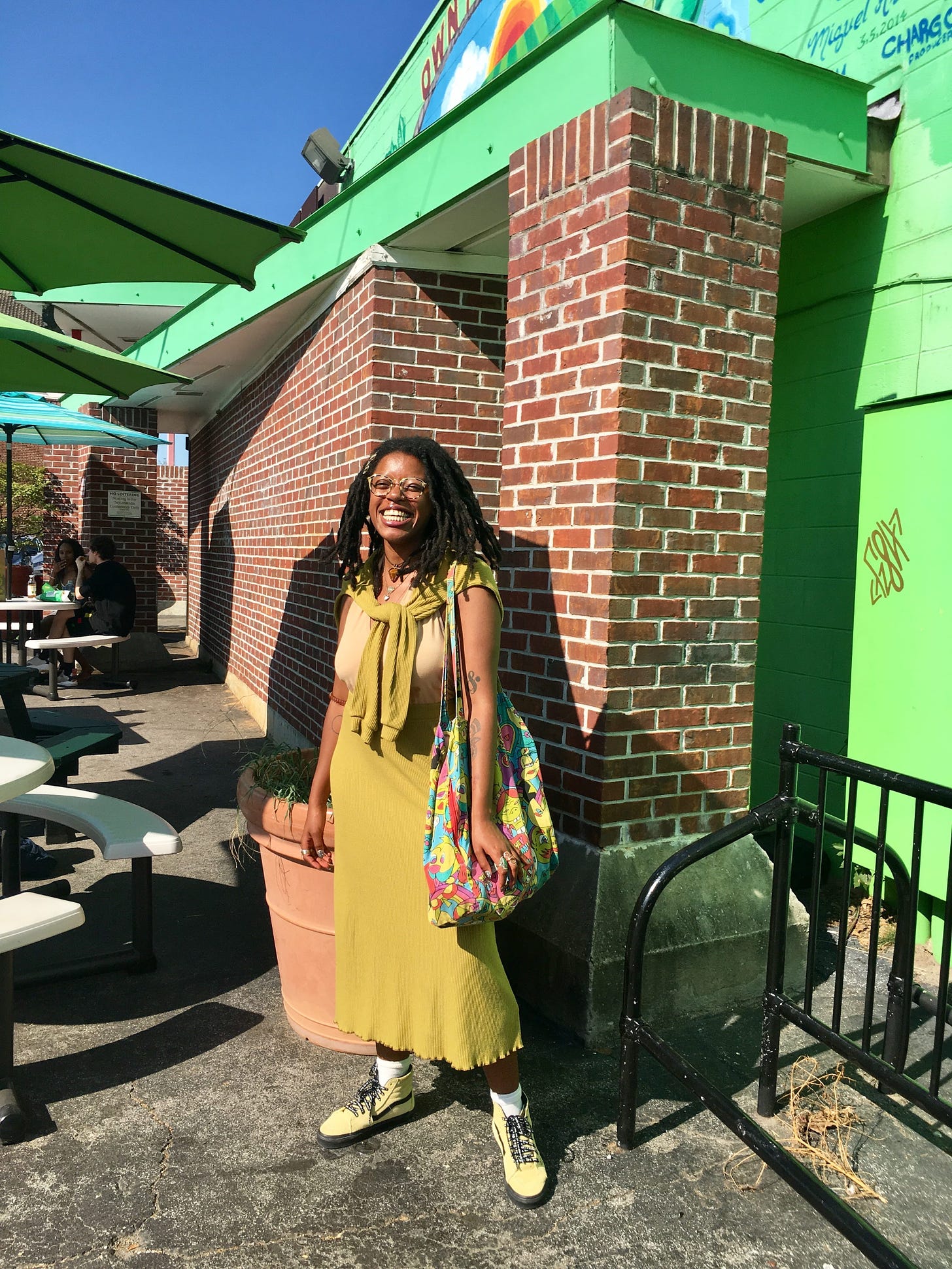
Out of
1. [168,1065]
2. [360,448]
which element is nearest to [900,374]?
[360,448]

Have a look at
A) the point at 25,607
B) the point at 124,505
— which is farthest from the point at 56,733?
the point at 124,505

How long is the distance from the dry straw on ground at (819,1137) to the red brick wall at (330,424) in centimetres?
307

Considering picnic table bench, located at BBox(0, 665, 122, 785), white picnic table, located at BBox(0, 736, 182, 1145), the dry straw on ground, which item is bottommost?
the dry straw on ground

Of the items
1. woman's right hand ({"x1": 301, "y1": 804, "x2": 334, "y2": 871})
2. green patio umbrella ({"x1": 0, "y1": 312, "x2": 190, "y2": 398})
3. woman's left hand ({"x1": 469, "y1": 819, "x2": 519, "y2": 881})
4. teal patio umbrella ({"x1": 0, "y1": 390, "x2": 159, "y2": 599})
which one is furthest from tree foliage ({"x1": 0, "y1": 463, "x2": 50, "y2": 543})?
woman's left hand ({"x1": 469, "y1": 819, "x2": 519, "y2": 881})

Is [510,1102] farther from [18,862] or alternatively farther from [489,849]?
[18,862]

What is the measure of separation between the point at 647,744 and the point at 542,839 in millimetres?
893

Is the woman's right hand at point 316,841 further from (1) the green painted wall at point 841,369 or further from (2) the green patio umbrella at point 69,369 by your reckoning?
(2) the green patio umbrella at point 69,369

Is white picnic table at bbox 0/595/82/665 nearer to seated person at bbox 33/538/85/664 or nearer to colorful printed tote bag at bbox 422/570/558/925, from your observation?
seated person at bbox 33/538/85/664

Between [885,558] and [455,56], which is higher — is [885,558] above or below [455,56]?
below

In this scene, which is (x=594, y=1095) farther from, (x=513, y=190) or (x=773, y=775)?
(x=513, y=190)

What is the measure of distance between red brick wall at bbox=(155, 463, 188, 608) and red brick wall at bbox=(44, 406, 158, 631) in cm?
1011

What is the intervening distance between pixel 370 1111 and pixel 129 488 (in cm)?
1050

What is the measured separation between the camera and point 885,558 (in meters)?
3.70

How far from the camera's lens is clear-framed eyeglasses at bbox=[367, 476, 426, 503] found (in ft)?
7.68
